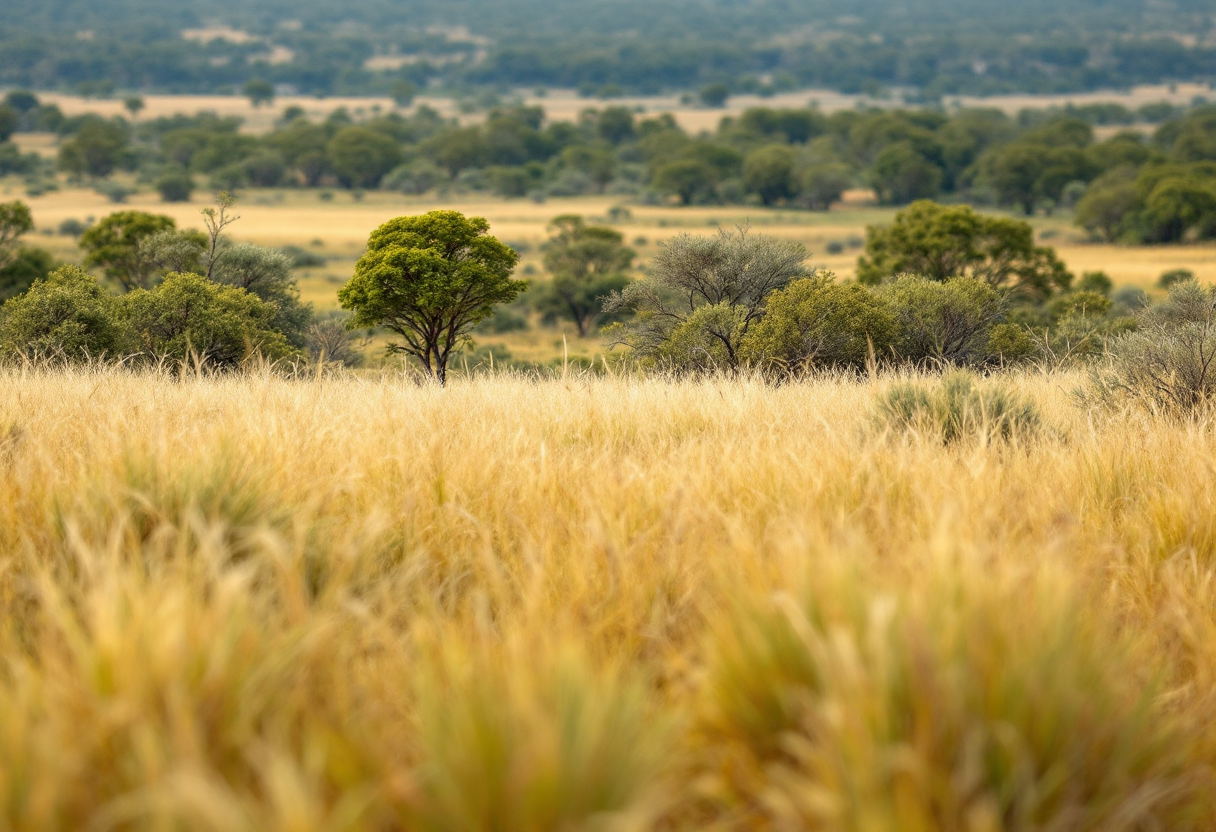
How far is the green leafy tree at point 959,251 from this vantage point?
41.0 metres

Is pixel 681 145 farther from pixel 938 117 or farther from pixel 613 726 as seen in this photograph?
pixel 613 726

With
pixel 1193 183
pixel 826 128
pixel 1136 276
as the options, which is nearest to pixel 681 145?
pixel 826 128

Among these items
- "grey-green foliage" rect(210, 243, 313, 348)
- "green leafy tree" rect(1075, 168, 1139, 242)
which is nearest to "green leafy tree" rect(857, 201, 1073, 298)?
"grey-green foliage" rect(210, 243, 313, 348)

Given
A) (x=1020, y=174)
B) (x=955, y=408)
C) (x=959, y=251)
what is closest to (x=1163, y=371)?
(x=955, y=408)

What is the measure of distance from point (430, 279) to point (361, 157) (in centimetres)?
10224

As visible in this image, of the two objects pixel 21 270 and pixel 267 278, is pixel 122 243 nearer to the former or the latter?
pixel 21 270

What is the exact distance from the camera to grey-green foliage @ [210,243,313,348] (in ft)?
91.5

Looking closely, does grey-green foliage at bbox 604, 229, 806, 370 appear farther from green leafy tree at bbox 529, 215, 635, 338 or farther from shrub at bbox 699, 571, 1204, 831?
green leafy tree at bbox 529, 215, 635, 338

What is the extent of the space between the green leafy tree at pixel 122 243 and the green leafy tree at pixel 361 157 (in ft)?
284

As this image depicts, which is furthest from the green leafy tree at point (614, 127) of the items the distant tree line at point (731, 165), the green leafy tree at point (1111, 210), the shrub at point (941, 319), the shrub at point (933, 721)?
the shrub at point (933, 721)

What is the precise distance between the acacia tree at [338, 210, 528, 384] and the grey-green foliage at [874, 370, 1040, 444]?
56.7ft

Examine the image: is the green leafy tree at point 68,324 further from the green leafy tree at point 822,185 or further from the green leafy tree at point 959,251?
the green leafy tree at point 822,185

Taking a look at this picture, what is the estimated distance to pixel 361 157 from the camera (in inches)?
4732

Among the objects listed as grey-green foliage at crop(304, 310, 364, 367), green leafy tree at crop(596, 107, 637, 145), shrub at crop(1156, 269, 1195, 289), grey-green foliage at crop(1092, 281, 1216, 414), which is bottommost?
shrub at crop(1156, 269, 1195, 289)
